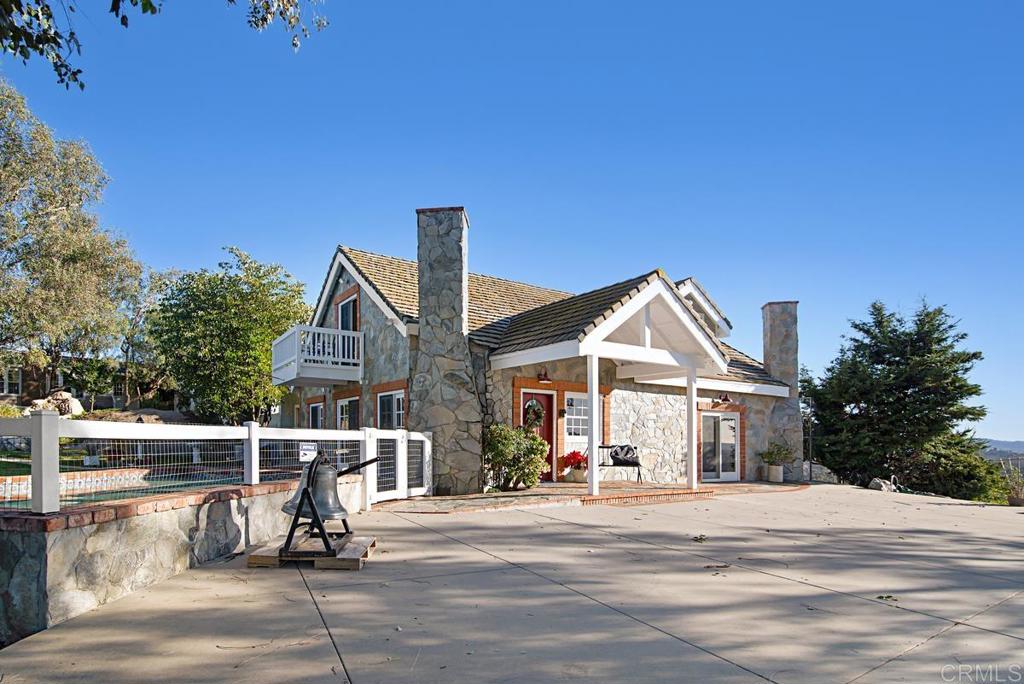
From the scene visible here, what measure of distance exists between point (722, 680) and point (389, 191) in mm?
13705

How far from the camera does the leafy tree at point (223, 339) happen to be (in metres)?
25.5

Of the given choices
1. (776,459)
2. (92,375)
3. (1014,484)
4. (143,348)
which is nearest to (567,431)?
(776,459)

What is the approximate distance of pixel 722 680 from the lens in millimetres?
3619

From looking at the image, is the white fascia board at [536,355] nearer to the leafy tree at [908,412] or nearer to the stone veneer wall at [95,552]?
the stone veneer wall at [95,552]

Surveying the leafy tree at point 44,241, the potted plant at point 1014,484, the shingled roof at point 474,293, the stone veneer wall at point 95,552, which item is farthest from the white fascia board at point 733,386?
the leafy tree at point 44,241

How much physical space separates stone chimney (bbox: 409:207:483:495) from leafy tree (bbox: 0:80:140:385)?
1470cm

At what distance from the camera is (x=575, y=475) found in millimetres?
15102

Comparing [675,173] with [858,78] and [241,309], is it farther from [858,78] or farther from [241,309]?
[241,309]

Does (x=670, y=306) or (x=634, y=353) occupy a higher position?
(x=670, y=306)

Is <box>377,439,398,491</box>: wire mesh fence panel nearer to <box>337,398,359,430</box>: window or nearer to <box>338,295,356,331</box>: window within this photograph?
<box>337,398,359,430</box>: window

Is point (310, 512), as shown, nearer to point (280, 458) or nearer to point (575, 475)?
point (280, 458)

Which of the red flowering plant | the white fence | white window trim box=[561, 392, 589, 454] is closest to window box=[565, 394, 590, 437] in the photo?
white window trim box=[561, 392, 589, 454]

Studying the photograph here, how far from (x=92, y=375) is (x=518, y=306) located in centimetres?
2781

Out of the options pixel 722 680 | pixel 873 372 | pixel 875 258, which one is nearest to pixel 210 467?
pixel 722 680
